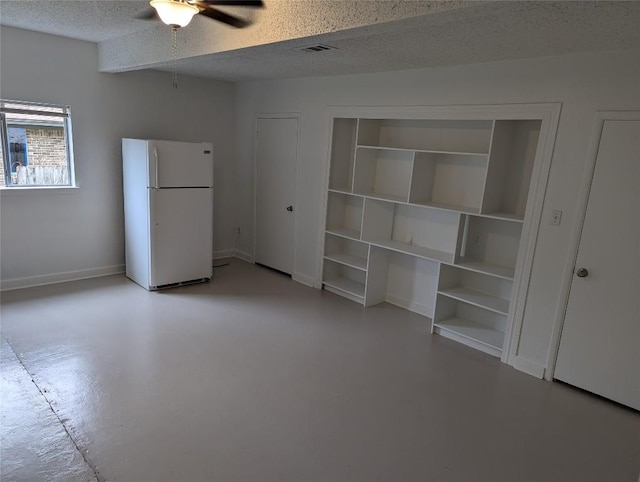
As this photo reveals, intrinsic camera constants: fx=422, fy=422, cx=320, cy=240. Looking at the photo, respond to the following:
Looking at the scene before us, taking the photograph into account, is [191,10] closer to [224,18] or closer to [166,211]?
[224,18]

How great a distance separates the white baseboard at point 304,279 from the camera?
4.96 m

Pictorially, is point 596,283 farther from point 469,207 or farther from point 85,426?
point 85,426

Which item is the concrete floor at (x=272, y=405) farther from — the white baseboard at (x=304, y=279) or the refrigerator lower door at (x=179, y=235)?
the white baseboard at (x=304, y=279)

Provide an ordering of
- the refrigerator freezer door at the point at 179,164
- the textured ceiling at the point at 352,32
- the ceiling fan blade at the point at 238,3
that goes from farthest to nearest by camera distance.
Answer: the refrigerator freezer door at the point at 179,164, the ceiling fan blade at the point at 238,3, the textured ceiling at the point at 352,32

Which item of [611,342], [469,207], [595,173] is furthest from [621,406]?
[469,207]

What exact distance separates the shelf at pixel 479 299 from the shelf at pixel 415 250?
0.30 metres

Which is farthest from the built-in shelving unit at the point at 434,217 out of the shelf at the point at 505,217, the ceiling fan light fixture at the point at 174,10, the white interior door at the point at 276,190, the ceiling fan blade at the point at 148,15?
the ceiling fan light fixture at the point at 174,10

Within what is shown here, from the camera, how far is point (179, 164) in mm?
4355

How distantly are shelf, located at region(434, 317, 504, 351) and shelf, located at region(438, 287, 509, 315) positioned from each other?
265mm

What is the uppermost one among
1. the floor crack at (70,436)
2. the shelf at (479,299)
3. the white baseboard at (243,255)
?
Answer: the shelf at (479,299)

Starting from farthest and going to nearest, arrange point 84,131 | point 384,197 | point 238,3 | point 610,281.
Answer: point 84,131 → point 384,197 → point 610,281 → point 238,3

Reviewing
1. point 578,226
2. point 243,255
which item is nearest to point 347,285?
point 243,255

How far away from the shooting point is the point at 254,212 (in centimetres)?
564

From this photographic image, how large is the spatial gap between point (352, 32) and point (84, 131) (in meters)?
3.55
